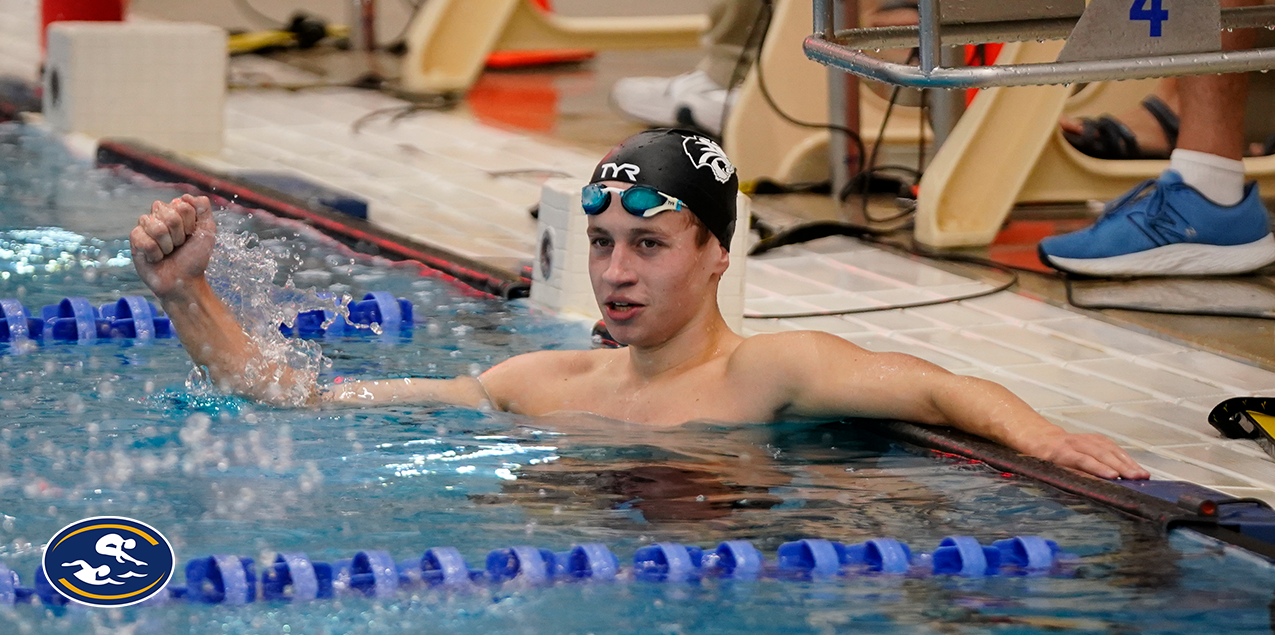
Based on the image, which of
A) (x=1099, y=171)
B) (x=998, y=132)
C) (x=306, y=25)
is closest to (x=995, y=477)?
(x=998, y=132)

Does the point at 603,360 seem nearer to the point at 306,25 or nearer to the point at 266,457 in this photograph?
the point at 266,457

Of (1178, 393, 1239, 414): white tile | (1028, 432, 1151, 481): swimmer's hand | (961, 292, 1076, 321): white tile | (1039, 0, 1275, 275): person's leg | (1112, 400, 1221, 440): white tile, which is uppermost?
(1039, 0, 1275, 275): person's leg

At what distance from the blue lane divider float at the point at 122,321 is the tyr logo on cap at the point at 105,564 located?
1.57 m

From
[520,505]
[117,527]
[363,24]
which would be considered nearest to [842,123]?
[520,505]

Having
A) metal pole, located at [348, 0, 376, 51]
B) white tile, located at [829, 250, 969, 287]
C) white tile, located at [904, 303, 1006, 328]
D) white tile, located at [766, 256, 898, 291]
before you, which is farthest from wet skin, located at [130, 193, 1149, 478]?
metal pole, located at [348, 0, 376, 51]

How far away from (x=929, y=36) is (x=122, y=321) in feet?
7.40

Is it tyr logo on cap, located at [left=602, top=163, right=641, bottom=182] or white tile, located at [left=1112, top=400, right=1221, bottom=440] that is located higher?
tyr logo on cap, located at [left=602, top=163, right=641, bottom=182]

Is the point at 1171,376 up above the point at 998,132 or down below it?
below

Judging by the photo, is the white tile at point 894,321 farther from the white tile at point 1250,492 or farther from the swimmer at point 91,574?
the swimmer at point 91,574

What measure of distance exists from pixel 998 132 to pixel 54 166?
3400 mm

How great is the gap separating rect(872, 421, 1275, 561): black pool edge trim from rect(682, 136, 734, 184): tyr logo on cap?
56 centimetres

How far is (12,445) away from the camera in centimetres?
302

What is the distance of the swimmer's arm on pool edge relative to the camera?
302 cm

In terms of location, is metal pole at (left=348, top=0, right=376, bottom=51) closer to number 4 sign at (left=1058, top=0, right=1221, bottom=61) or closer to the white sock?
the white sock
